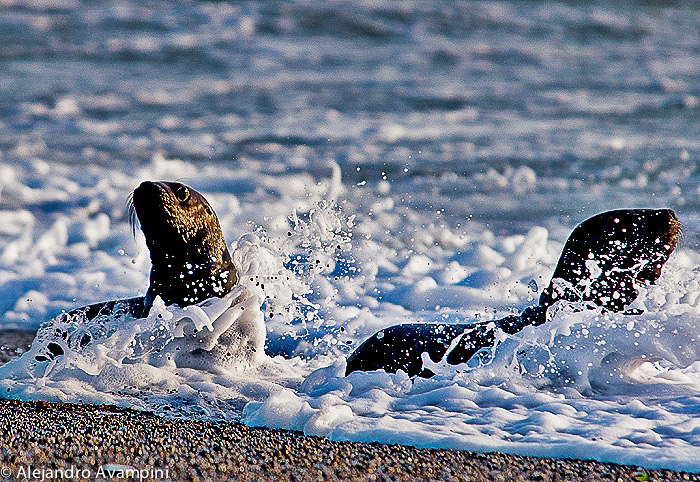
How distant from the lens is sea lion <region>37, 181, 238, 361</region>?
509cm

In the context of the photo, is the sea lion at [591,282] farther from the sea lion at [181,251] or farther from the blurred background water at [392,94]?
the blurred background water at [392,94]

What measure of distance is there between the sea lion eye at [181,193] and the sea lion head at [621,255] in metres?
2.08

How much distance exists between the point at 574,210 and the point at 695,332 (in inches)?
184

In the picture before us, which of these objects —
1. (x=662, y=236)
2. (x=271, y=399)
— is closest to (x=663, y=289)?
(x=662, y=236)

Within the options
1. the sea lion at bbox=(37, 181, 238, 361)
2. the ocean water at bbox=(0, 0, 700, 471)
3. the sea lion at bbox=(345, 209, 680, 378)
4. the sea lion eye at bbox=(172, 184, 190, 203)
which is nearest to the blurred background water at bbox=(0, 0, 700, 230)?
the ocean water at bbox=(0, 0, 700, 471)

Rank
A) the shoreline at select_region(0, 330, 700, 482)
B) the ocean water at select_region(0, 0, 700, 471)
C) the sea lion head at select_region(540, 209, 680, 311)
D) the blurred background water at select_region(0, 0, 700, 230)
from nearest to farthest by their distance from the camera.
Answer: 1. the shoreline at select_region(0, 330, 700, 482)
2. the ocean water at select_region(0, 0, 700, 471)
3. the sea lion head at select_region(540, 209, 680, 311)
4. the blurred background water at select_region(0, 0, 700, 230)

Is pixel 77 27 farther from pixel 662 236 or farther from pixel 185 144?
pixel 662 236

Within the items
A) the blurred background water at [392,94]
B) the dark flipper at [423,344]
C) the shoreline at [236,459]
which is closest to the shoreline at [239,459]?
the shoreline at [236,459]

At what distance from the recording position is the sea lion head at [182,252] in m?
5.10

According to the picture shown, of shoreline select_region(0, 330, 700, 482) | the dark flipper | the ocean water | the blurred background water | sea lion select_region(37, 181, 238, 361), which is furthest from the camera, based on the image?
the blurred background water

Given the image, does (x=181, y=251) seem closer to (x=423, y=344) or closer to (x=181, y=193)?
(x=181, y=193)

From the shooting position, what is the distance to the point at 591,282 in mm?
5008

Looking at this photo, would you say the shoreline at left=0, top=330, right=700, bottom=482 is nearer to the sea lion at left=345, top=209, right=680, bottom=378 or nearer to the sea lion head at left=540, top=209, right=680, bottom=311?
the sea lion at left=345, top=209, right=680, bottom=378

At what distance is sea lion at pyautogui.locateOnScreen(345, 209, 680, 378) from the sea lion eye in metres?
1.28
